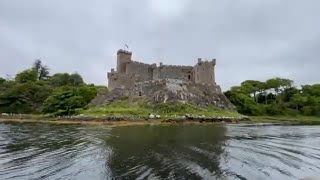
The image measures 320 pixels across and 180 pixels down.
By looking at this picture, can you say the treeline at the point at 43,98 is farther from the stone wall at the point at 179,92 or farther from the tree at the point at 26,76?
the stone wall at the point at 179,92

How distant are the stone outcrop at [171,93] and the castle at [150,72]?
6.81ft

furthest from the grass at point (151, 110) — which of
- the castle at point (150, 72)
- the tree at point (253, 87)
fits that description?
the tree at point (253, 87)

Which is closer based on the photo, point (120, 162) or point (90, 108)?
point (120, 162)

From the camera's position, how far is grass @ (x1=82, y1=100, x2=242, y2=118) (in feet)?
202

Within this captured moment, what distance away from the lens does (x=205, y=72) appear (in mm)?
78500

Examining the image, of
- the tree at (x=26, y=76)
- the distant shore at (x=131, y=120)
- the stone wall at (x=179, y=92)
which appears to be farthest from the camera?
the tree at (x=26, y=76)

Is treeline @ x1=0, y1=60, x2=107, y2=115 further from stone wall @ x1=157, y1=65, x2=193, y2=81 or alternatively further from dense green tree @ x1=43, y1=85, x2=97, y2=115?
stone wall @ x1=157, y1=65, x2=193, y2=81

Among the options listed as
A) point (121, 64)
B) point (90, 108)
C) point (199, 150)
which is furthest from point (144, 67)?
point (199, 150)

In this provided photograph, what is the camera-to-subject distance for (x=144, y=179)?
14047 mm

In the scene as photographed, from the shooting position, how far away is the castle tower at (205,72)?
256 feet

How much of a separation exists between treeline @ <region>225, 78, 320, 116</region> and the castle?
11.5 metres

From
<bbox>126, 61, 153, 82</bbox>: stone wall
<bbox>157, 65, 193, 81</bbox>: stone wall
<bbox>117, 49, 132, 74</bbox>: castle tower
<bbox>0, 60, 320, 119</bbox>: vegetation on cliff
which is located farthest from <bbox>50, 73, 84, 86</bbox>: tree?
<bbox>157, 65, 193, 81</bbox>: stone wall

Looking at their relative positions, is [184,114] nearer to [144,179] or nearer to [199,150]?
[199,150]

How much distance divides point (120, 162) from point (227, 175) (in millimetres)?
5912
